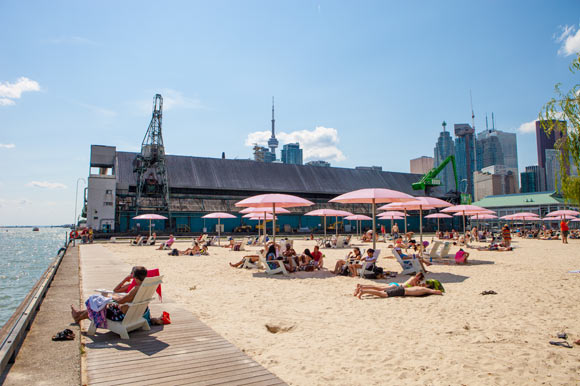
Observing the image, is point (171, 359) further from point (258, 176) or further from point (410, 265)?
point (258, 176)

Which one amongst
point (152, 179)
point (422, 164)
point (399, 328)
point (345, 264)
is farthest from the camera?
point (422, 164)

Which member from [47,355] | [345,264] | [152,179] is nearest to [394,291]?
[345,264]

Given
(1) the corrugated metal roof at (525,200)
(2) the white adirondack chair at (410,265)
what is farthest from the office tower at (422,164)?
(2) the white adirondack chair at (410,265)

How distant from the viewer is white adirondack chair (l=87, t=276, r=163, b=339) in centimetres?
460

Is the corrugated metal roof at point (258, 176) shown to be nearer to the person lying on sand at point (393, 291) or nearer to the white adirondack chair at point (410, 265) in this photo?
the white adirondack chair at point (410, 265)

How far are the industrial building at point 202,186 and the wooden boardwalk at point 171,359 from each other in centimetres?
3743

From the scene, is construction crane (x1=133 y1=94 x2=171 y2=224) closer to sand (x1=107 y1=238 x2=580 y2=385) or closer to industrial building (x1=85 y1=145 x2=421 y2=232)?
industrial building (x1=85 y1=145 x2=421 y2=232)

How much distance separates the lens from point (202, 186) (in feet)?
158

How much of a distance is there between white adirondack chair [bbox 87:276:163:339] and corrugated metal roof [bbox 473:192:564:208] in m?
55.8

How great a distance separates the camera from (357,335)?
15.9ft

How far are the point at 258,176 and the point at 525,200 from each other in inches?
1525

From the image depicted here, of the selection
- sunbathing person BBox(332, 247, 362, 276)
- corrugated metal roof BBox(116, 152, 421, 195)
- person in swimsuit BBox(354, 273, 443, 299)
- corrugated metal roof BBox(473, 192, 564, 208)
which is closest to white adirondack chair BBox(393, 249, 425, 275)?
sunbathing person BBox(332, 247, 362, 276)

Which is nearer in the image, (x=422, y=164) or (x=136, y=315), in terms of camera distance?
(x=136, y=315)

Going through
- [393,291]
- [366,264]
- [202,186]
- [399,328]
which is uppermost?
[202,186]
